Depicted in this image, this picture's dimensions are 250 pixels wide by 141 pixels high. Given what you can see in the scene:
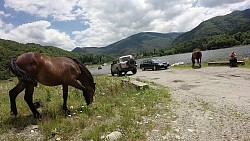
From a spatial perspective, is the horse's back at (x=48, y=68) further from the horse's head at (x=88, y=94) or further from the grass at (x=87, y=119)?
the grass at (x=87, y=119)

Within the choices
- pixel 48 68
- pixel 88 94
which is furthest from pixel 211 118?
pixel 48 68

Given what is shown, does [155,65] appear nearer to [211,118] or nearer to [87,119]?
[211,118]

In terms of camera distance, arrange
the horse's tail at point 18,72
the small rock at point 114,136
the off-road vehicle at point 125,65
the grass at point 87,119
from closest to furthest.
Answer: the small rock at point 114,136 → the grass at point 87,119 → the horse's tail at point 18,72 → the off-road vehicle at point 125,65

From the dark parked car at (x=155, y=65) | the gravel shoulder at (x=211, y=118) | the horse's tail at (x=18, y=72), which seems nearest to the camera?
the gravel shoulder at (x=211, y=118)

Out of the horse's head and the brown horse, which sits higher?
the brown horse

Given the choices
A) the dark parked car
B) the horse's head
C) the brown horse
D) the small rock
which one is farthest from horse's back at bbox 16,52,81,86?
the dark parked car

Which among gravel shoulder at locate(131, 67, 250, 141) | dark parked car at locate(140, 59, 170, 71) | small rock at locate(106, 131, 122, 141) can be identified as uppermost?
dark parked car at locate(140, 59, 170, 71)

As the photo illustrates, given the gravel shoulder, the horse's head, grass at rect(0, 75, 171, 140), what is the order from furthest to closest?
the horse's head, grass at rect(0, 75, 171, 140), the gravel shoulder

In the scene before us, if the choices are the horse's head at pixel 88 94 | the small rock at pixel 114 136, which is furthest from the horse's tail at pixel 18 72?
the small rock at pixel 114 136

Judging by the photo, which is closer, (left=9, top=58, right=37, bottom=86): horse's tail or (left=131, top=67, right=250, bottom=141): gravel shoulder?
(left=131, top=67, right=250, bottom=141): gravel shoulder

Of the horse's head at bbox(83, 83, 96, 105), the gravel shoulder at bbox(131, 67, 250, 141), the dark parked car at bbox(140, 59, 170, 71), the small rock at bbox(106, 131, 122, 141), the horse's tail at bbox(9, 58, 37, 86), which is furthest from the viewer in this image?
the dark parked car at bbox(140, 59, 170, 71)

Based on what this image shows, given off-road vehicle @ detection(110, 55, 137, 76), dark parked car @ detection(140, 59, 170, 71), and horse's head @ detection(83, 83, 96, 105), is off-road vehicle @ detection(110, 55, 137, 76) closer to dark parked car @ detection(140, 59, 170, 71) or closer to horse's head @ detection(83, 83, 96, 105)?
dark parked car @ detection(140, 59, 170, 71)

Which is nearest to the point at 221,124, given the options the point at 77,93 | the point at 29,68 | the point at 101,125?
the point at 101,125

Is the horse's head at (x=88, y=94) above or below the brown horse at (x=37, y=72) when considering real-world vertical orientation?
below
